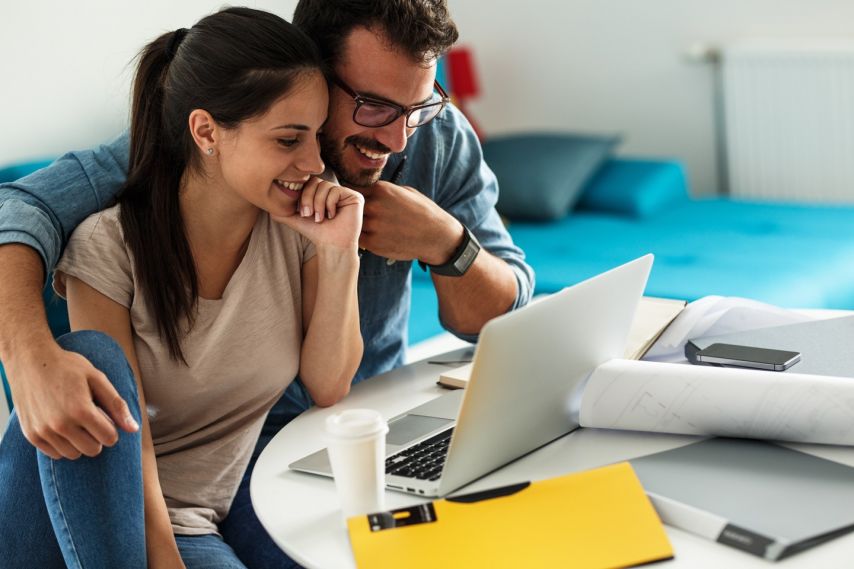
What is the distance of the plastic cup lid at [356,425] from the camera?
0.95 m

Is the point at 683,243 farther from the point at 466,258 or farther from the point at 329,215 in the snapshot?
the point at 329,215

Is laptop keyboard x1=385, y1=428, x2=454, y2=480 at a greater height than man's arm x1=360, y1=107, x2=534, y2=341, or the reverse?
man's arm x1=360, y1=107, x2=534, y2=341

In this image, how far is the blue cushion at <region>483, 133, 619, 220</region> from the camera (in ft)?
11.0

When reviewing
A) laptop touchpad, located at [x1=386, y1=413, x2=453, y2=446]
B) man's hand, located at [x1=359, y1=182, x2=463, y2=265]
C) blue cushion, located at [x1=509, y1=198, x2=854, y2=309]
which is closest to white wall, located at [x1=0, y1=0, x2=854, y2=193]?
blue cushion, located at [x1=509, y1=198, x2=854, y2=309]

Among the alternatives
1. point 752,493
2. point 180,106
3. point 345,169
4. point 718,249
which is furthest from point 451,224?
point 718,249

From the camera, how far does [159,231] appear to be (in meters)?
1.34

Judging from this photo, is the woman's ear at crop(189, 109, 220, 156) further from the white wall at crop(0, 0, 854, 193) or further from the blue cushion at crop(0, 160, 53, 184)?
the white wall at crop(0, 0, 854, 193)

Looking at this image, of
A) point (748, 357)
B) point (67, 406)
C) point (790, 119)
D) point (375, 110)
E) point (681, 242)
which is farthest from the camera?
point (790, 119)

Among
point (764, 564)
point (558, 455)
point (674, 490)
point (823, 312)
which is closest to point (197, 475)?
point (558, 455)

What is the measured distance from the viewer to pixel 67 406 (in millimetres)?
1062

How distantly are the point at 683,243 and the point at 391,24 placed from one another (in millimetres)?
1718

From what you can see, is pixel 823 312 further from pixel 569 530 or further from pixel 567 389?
pixel 569 530

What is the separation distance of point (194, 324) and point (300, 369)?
151 mm

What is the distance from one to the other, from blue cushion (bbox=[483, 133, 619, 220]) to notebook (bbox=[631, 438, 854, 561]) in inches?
90.1
